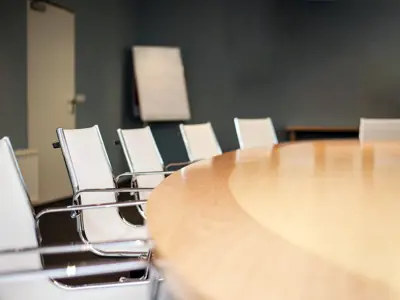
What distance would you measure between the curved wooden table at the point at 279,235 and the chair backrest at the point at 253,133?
2305 mm

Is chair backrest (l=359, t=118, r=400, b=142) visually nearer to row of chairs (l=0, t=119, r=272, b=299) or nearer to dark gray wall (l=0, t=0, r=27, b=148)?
row of chairs (l=0, t=119, r=272, b=299)

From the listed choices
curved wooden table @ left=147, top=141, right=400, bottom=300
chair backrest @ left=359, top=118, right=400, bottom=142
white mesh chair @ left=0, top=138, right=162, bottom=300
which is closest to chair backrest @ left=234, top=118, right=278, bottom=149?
chair backrest @ left=359, top=118, right=400, bottom=142

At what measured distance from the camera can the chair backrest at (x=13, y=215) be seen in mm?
1605

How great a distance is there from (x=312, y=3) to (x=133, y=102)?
3.01 m

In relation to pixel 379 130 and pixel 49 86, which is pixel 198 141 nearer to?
pixel 379 130

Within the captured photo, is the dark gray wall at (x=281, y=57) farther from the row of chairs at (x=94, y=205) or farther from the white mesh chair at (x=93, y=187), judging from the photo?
the white mesh chair at (x=93, y=187)

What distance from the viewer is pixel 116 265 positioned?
3.89 ft

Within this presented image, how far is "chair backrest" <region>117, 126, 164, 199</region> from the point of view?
2.91 meters

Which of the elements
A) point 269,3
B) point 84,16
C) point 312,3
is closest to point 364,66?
point 312,3

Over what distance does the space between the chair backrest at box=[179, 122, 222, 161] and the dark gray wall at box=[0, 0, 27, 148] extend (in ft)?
7.45

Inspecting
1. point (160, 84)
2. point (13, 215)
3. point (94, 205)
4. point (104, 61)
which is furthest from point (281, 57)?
point (13, 215)

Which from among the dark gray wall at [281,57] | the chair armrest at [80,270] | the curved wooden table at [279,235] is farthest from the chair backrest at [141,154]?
the dark gray wall at [281,57]

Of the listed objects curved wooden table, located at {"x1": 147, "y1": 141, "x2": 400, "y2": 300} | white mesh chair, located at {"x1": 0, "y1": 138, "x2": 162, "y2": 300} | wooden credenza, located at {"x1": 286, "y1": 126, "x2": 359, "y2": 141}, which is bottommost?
wooden credenza, located at {"x1": 286, "y1": 126, "x2": 359, "y2": 141}

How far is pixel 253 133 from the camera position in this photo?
14.4ft
